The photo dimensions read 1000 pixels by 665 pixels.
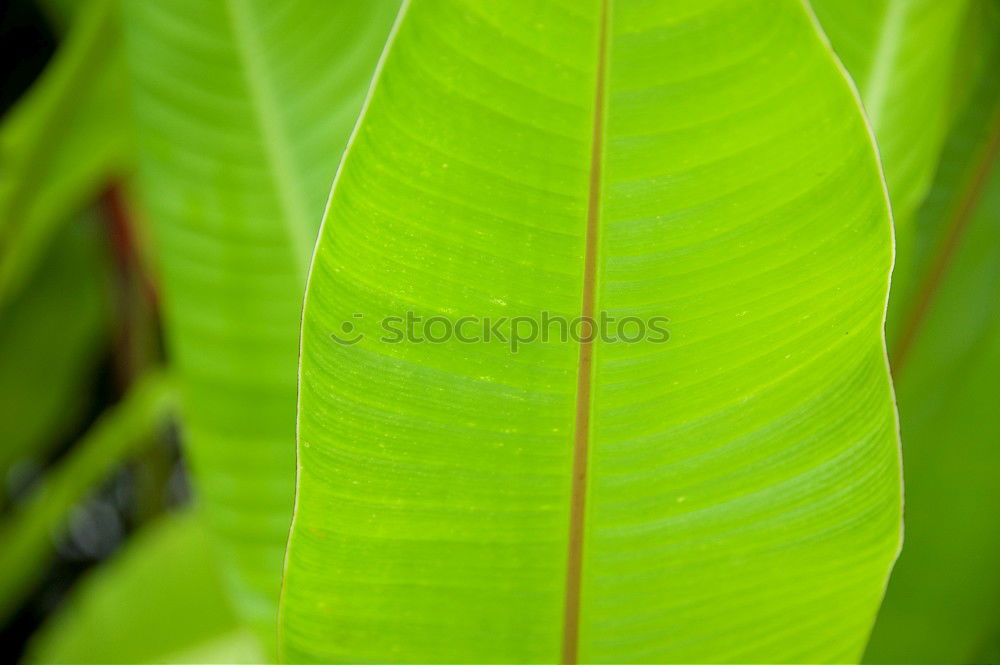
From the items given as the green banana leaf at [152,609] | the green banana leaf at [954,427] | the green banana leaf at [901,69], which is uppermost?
the green banana leaf at [901,69]

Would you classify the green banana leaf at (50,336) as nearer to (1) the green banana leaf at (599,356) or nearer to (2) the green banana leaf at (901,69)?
(1) the green banana leaf at (599,356)

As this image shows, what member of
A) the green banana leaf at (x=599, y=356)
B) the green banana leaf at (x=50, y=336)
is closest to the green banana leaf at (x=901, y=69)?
the green banana leaf at (x=599, y=356)

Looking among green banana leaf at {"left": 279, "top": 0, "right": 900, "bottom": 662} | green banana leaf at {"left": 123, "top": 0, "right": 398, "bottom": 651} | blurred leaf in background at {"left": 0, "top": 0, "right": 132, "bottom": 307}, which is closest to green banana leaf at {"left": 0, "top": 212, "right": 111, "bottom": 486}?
blurred leaf in background at {"left": 0, "top": 0, "right": 132, "bottom": 307}

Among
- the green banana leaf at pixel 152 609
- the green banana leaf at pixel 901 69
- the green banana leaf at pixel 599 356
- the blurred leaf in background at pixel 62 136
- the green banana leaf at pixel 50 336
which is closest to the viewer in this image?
the green banana leaf at pixel 599 356

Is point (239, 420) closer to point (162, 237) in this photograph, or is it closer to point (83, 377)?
point (162, 237)

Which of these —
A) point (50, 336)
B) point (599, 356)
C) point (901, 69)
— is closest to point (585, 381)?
point (599, 356)

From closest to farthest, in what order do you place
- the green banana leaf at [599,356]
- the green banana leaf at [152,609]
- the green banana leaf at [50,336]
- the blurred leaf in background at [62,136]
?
the green banana leaf at [599,356] < the blurred leaf in background at [62,136] < the green banana leaf at [152,609] < the green banana leaf at [50,336]

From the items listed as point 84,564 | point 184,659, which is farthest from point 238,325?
point 84,564

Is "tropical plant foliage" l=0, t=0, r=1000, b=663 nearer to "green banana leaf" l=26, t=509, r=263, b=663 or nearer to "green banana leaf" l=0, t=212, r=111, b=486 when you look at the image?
"green banana leaf" l=26, t=509, r=263, b=663
